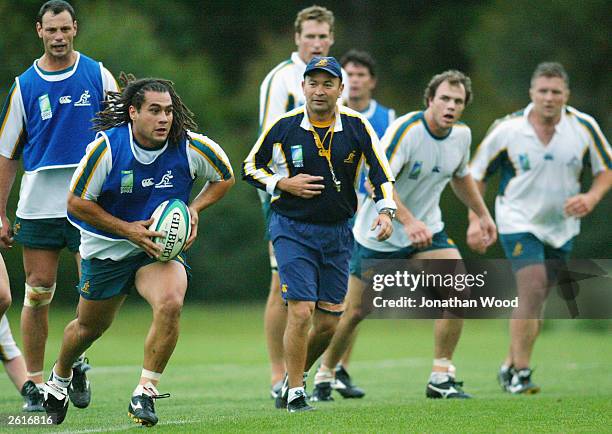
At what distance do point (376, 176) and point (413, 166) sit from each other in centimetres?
161

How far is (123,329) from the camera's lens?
69.3ft

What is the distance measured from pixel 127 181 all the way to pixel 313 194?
130 centimetres

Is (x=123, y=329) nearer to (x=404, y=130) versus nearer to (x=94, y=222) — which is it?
(x=404, y=130)

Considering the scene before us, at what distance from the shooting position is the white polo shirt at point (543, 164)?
435 inches

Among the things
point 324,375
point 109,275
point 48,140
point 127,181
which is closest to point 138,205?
point 127,181

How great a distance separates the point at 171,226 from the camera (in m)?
7.59

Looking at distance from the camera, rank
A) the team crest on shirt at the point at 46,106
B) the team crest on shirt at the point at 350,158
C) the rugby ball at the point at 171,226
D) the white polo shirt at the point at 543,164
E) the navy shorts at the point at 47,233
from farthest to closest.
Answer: the white polo shirt at the point at 543,164 → the navy shorts at the point at 47,233 → the team crest on shirt at the point at 46,106 → the team crest on shirt at the point at 350,158 → the rugby ball at the point at 171,226

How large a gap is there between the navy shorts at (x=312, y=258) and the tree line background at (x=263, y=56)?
510 inches

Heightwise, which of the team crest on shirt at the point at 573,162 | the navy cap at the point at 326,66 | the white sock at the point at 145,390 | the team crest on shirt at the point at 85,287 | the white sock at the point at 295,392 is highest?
the navy cap at the point at 326,66

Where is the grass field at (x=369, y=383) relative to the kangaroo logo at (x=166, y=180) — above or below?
below

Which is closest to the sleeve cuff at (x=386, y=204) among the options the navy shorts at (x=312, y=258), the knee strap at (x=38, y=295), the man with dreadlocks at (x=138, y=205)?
the navy shorts at (x=312, y=258)

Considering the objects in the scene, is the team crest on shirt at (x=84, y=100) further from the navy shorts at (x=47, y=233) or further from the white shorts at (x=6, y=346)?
the white shorts at (x=6, y=346)

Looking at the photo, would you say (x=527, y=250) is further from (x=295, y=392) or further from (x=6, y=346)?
(x=6, y=346)

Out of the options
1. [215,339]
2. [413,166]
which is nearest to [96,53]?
[215,339]
